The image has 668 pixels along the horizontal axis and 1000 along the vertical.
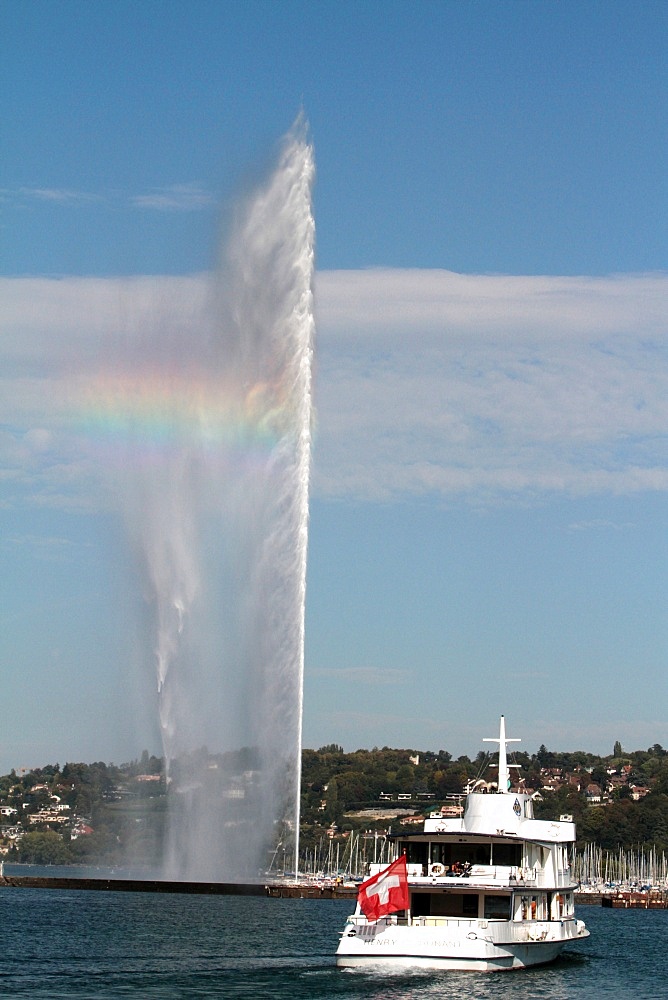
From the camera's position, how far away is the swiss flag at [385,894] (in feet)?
162

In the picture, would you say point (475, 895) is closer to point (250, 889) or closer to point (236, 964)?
point (236, 964)

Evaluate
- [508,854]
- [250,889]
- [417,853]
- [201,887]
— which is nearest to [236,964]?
[417,853]

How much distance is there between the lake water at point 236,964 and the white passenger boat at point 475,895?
795 mm

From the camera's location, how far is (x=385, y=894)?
49531mm

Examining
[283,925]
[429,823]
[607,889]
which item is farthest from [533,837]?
[607,889]

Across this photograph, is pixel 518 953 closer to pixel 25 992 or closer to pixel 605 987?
pixel 605 987

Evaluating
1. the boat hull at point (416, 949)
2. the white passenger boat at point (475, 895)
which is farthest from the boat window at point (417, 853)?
the boat hull at point (416, 949)

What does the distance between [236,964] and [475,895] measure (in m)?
9.51

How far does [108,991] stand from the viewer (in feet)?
149

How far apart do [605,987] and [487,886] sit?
7245 millimetres

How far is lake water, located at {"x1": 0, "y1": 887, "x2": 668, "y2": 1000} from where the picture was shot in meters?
46.3

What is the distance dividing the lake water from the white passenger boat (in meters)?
0.79

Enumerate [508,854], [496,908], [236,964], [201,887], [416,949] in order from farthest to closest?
[201,887] < [508,854] < [236,964] < [496,908] < [416,949]

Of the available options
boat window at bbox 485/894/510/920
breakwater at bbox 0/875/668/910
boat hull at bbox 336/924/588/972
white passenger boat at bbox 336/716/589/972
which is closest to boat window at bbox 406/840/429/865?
white passenger boat at bbox 336/716/589/972
